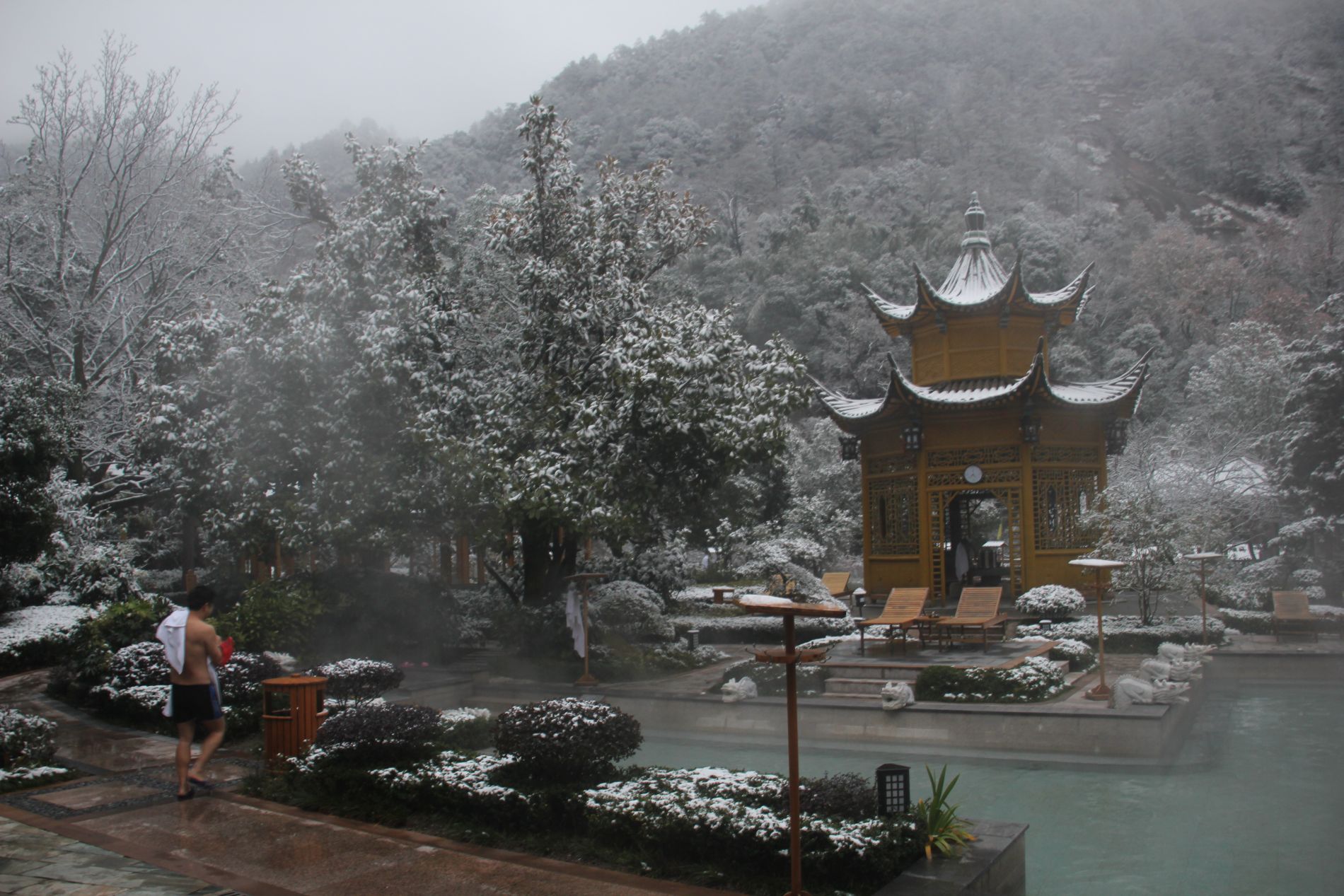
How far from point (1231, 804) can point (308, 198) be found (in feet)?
53.5

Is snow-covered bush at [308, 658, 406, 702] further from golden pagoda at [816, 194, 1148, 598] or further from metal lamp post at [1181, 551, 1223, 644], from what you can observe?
metal lamp post at [1181, 551, 1223, 644]

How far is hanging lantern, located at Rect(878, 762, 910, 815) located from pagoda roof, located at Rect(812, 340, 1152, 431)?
13.2 m

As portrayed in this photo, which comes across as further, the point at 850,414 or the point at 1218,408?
the point at 1218,408

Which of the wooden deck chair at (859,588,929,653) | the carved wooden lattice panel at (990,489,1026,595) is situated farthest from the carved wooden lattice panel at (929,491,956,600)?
the wooden deck chair at (859,588,929,653)

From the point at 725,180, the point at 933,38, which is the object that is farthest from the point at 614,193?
the point at 933,38

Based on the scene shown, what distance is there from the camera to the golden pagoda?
61.2 ft

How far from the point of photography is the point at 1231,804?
338 inches

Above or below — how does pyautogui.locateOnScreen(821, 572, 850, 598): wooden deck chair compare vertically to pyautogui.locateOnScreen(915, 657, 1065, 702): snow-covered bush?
above

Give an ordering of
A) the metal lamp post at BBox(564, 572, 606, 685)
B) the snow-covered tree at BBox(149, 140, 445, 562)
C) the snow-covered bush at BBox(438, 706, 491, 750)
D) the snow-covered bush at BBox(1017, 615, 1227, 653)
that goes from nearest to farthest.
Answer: the snow-covered bush at BBox(438, 706, 491, 750) < the metal lamp post at BBox(564, 572, 606, 685) < the snow-covered tree at BBox(149, 140, 445, 562) < the snow-covered bush at BBox(1017, 615, 1227, 653)

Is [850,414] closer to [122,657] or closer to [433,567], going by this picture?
[433,567]

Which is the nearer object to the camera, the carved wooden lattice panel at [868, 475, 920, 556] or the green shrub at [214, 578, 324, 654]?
the green shrub at [214, 578, 324, 654]

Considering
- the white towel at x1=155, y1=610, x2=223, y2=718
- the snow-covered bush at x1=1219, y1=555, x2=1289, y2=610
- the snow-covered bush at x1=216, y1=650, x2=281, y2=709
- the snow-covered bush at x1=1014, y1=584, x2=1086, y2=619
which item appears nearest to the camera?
the white towel at x1=155, y1=610, x2=223, y2=718

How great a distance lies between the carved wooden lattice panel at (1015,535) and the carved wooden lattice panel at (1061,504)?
31 cm

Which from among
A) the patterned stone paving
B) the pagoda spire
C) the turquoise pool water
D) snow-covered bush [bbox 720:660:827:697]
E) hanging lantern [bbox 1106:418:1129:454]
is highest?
the pagoda spire
